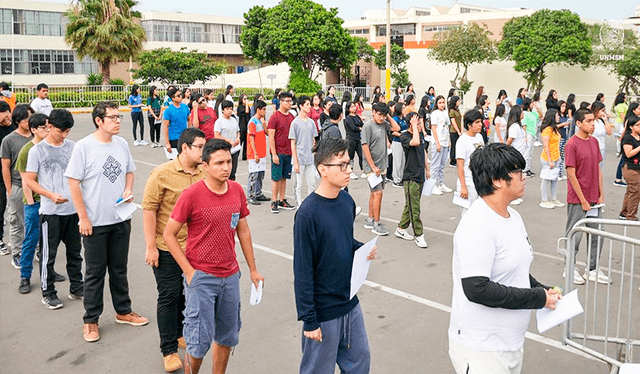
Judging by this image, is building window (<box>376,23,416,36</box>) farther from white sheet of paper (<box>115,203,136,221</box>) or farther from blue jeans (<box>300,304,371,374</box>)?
blue jeans (<box>300,304,371,374</box>)

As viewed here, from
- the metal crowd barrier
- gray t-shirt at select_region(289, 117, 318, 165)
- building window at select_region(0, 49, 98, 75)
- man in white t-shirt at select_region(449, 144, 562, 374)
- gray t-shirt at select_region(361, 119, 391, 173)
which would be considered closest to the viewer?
man in white t-shirt at select_region(449, 144, 562, 374)

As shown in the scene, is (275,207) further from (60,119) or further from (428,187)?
(60,119)

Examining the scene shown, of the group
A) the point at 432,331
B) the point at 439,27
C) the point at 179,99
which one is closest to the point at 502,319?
the point at 432,331

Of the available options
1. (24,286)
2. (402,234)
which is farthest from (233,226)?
(402,234)

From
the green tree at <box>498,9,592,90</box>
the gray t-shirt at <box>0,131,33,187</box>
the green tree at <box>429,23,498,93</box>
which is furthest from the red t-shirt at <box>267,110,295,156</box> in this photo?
the green tree at <box>429,23,498,93</box>

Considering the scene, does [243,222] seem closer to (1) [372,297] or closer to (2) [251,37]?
(1) [372,297]

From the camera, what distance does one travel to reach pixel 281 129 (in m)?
9.91

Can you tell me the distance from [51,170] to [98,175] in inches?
44.0

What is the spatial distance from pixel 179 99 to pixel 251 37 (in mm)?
30068

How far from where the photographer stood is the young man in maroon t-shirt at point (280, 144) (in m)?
9.87

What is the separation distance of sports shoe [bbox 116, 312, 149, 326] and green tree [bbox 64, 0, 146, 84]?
30.6 m

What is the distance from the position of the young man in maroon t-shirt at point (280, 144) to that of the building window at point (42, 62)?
4227cm

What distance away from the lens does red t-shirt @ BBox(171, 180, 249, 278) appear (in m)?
4.02

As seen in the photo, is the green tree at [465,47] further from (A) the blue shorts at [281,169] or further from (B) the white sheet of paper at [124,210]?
(B) the white sheet of paper at [124,210]
